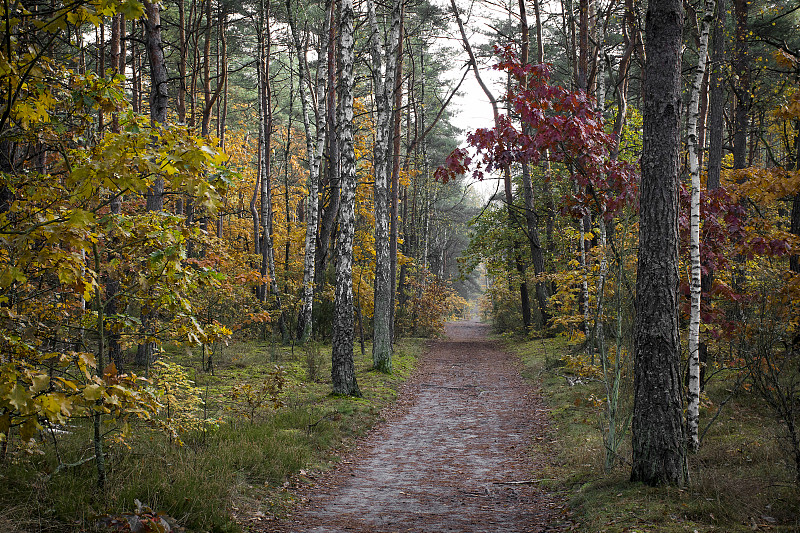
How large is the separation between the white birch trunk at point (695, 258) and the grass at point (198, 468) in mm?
4510

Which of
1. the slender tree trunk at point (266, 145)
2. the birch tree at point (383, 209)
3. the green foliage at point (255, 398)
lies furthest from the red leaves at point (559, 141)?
the slender tree trunk at point (266, 145)

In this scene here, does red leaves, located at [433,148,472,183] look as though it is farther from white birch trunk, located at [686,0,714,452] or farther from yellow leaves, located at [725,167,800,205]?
yellow leaves, located at [725,167,800,205]

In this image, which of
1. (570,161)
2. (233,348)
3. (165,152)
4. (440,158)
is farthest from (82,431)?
(440,158)

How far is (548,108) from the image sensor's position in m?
6.65

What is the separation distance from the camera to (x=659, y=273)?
500 centimetres

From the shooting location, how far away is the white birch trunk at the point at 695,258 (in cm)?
572

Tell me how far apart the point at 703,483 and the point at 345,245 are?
7.54 m

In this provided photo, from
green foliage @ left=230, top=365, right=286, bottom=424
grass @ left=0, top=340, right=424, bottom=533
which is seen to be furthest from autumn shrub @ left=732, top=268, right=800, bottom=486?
green foliage @ left=230, top=365, right=286, bottom=424

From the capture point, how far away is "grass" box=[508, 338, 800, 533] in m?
4.18

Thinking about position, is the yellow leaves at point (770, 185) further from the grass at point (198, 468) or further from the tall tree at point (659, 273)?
the grass at point (198, 468)

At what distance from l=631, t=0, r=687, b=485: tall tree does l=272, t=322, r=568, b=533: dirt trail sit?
120cm

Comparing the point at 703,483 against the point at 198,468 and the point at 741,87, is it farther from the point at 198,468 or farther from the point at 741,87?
the point at 741,87

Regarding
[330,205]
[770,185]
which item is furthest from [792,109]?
[330,205]

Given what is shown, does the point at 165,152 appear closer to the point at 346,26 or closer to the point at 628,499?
the point at 628,499
